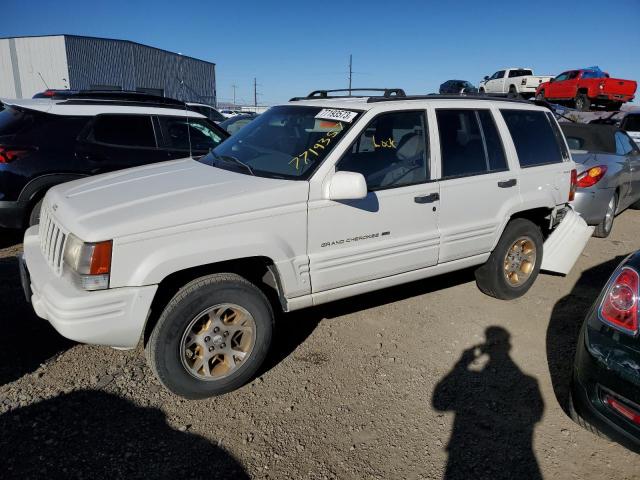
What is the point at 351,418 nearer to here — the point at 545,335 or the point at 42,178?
the point at 545,335

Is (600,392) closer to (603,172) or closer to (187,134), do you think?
Answer: (603,172)

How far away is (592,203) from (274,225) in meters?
5.27

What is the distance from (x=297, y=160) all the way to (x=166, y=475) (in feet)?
6.85

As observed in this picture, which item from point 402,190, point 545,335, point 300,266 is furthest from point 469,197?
point 300,266

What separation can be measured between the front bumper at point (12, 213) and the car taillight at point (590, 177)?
22.6 ft

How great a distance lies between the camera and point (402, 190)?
137 inches

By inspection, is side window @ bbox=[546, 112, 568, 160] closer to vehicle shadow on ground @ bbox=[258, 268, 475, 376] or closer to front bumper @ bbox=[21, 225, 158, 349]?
vehicle shadow on ground @ bbox=[258, 268, 475, 376]

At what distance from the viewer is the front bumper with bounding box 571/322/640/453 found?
225cm

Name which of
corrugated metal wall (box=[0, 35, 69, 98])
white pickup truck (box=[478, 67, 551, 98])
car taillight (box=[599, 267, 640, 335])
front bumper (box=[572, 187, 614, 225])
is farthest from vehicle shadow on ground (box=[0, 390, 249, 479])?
corrugated metal wall (box=[0, 35, 69, 98])

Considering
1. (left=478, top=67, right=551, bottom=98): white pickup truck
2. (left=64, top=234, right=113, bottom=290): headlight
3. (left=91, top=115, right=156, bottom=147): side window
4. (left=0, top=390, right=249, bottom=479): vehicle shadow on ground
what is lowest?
(left=0, top=390, right=249, bottom=479): vehicle shadow on ground

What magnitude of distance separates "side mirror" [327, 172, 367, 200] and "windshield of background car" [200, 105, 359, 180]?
23 cm

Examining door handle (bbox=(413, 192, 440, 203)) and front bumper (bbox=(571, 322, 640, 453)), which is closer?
front bumper (bbox=(571, 322, 640, 453))

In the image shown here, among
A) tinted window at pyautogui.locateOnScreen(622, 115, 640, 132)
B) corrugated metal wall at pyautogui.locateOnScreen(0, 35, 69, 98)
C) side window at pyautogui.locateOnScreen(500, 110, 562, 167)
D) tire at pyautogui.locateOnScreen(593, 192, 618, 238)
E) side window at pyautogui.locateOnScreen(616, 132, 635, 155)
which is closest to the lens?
side window at pyautogui.locateOnScreen(500, 110, 562, 167)

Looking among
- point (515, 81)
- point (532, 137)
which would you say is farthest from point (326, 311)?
point (515, 81)
